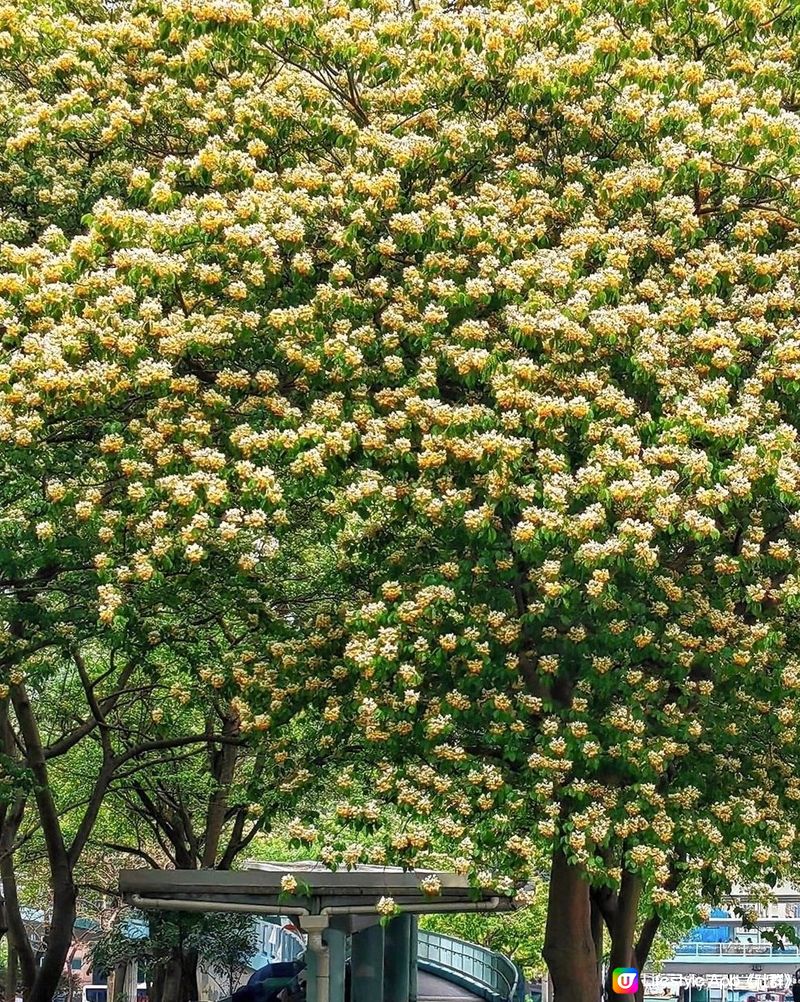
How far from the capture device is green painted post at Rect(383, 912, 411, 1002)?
878 inches

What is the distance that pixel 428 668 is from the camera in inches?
492

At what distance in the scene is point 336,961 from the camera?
14.4 metres

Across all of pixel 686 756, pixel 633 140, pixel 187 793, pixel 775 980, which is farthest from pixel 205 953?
pixel 775 980

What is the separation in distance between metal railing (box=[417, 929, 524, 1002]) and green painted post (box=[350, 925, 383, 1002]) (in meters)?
8.76

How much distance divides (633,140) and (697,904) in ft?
24.9

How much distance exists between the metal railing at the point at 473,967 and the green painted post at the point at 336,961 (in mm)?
13667

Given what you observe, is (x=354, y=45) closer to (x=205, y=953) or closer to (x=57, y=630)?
(x=57, y=630)

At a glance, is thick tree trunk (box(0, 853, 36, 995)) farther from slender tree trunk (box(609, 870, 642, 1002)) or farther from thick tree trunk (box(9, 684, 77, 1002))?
slender tree trunk (box(609, 870, 642, 1002))

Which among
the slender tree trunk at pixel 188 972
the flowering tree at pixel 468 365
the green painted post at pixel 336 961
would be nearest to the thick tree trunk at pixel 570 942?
the green painted post at pixel 336 961

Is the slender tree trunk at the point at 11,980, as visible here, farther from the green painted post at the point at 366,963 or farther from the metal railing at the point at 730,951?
the metal railing at the point at 730,951

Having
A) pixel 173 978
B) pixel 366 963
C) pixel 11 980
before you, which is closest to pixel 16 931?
pixel 173 978

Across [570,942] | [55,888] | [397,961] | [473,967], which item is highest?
[473,967]

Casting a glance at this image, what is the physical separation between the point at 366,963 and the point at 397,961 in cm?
367

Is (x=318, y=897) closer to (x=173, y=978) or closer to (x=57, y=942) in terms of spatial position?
(x=57, y=942)
